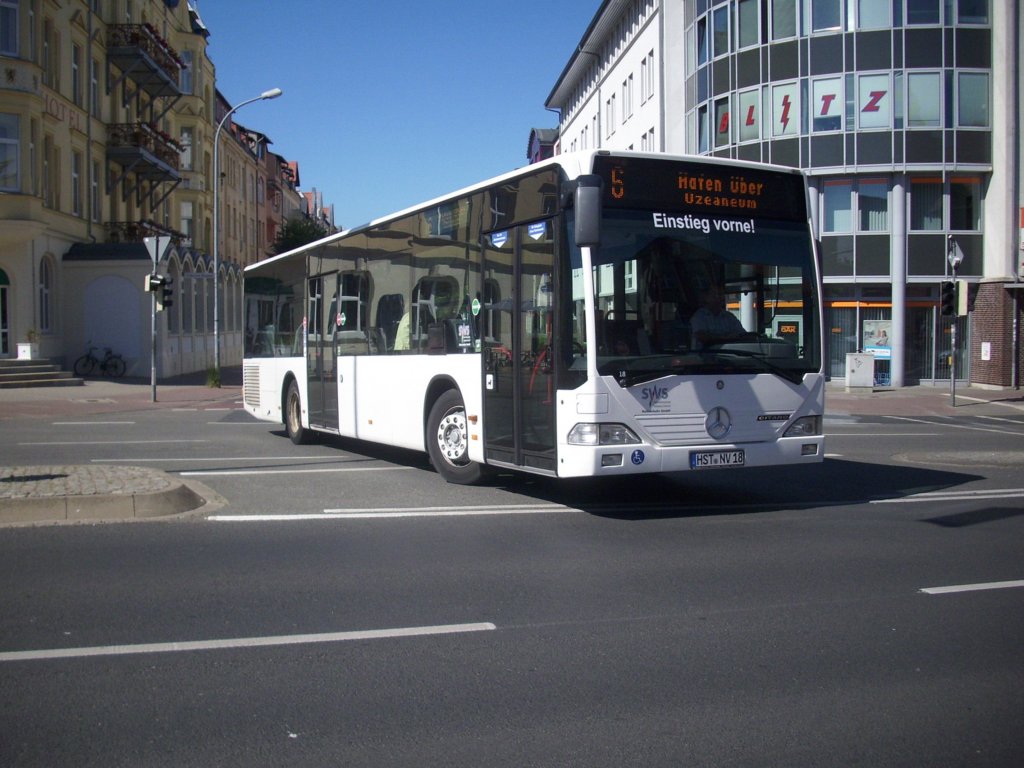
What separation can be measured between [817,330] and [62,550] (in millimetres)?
6766

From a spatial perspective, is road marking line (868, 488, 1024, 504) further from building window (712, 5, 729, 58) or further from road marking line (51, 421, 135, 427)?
building window (712, 5, 729, 58)

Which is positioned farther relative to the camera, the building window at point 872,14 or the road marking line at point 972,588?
the building window at point 872,14

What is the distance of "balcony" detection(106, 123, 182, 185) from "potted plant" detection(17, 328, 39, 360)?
1038cm

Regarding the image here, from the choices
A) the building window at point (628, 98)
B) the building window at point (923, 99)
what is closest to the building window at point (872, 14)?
the building window at point (923, 99)

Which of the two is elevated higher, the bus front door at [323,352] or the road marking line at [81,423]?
the bus front door at [323,352]

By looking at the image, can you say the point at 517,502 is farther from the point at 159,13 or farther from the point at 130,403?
the point at 159,13

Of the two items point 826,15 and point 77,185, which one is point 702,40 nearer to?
point 826,15

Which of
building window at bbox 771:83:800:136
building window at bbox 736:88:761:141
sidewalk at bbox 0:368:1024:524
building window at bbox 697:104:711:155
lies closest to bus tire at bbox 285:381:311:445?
sidewalk at bbox 0:368:1024:524

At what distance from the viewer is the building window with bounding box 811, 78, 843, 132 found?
34.4m

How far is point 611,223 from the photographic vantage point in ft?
29.2

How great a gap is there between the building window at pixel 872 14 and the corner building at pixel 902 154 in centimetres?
5

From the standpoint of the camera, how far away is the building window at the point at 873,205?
3444 cm

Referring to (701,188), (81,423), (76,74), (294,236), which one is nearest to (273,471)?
(701,188)

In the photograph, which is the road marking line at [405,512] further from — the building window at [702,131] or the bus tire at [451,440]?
the building window at [702,131]
